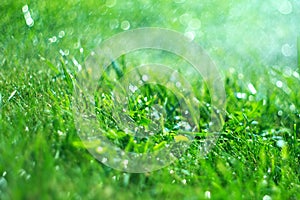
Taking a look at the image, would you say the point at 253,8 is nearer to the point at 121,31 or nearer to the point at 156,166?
the point at 121,31

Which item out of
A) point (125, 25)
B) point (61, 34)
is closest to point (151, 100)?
point (61, 34)

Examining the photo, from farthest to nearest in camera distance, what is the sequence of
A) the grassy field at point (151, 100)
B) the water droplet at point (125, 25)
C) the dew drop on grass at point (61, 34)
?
1. the water droplet at point (125, 25)
2. the dew drop on grass at point (61, 34)
3. the grassy field at point (151, 100)

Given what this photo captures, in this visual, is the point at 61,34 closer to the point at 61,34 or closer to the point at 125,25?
the point at 61,34

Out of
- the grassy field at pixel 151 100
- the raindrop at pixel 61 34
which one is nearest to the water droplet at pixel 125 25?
the grassy field at pixel 151 100

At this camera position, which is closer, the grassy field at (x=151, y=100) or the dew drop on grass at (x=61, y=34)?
the grassy field at (x=151, y=100)

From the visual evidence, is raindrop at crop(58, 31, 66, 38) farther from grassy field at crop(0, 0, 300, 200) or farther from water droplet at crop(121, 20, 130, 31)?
water droplet at crop(121, 20, 130, 31)

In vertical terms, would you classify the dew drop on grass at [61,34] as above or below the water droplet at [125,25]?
above

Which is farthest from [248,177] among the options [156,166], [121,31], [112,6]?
[112,6]

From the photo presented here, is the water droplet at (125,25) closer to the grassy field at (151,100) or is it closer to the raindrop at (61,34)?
the grassy field at (151,100)
